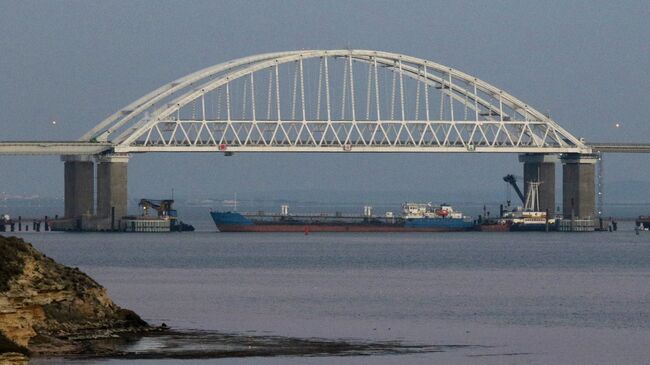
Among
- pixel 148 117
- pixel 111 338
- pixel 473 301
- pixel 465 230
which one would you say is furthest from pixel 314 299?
pixel 465 230

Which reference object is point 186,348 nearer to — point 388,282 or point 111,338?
point 111,338

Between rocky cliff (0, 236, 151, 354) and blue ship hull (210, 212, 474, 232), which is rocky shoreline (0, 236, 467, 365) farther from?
blue ship hull (210, 212, 474, 232)

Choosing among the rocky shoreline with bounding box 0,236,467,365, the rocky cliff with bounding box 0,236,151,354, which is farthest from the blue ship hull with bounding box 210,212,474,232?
the rocky cliff with bounding box 0,236,151,354

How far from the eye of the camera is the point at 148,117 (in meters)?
166

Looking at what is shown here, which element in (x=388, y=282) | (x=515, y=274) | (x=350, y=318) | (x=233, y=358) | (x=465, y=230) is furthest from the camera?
(x=465, y=230)

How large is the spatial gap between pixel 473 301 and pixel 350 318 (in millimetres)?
11058

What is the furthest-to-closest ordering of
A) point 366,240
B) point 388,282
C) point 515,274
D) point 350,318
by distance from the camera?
point 366,240, point 515,274, point 388,282, point 350,318

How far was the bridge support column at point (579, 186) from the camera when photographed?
180m

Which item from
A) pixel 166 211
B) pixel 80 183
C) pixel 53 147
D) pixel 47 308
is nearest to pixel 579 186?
pixel 166 211

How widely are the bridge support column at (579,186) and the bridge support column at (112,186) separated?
155 ft

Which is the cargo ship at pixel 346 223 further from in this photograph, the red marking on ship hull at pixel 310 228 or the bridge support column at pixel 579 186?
the bridge support column at pixel 579 186

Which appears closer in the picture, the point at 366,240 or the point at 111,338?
the point at 111,338

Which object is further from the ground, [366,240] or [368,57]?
[368,57]

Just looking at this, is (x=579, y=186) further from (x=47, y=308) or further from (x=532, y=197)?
(x=47, y=308)
